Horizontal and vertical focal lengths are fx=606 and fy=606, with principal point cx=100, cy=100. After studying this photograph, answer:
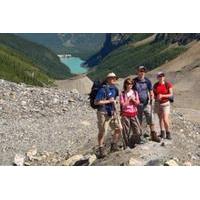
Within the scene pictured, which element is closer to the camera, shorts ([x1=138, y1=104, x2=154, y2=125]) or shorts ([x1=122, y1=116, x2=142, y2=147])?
shorts ([x1=122, y1=116, x2=142, y2=147])

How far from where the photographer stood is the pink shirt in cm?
1706

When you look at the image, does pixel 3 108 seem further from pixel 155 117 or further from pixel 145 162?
pixel 145 162

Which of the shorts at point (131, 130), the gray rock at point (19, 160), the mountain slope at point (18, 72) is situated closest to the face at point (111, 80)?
the shorts at point (131, 130)

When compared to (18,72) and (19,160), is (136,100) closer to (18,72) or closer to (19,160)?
(19,160)

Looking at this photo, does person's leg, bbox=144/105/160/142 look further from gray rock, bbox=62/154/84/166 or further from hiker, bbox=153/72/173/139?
gray rock, bbox=62/154/84/166

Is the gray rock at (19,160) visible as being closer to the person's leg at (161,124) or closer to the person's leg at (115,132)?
the person's leg at (115,132)

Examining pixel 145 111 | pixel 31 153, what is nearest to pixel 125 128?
pixel 145 111

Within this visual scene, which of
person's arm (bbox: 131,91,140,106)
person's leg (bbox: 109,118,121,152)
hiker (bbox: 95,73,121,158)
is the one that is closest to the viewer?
hiker (bbox: 95,73,121,158)

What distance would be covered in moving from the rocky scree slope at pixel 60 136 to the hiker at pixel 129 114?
48cm

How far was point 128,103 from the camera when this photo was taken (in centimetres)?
1720

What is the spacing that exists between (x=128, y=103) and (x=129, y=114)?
0.50 m

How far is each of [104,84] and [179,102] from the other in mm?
50842

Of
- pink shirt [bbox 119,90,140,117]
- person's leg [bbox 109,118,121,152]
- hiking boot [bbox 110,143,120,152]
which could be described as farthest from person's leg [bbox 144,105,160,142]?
hiking boot [bbox 110,143,120,152]
